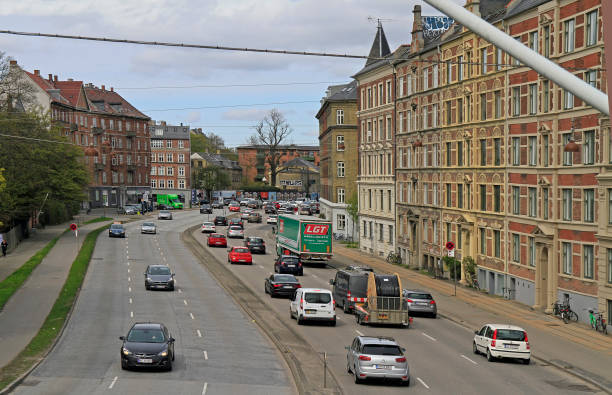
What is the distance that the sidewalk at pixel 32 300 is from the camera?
103 feet

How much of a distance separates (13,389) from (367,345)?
989cm

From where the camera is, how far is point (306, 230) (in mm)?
61625

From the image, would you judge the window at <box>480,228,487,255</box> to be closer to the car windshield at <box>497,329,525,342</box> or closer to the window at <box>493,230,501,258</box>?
the window at <box>493,230,501,258</box>

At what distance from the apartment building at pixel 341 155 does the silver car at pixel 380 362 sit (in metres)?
73.4

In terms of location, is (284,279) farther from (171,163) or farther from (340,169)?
(171,163)

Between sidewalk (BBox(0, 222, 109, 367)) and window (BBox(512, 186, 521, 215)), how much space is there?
2718 cm

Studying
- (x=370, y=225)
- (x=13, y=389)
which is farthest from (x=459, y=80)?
(x=13, y=389)

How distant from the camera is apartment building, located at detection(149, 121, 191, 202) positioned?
170 metres

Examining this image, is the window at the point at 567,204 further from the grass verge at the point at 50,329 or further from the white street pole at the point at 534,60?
the white street pole at the point at 534,60

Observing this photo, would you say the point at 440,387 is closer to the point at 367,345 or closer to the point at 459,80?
the point at 367,345

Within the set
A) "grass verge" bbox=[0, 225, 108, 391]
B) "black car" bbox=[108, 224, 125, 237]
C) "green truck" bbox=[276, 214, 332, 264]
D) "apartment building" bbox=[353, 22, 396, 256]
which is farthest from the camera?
"black car" bbox=[108, 224, 125, 237]

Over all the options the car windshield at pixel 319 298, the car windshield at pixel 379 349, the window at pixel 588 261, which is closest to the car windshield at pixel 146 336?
the car windshield at pixel 379 349

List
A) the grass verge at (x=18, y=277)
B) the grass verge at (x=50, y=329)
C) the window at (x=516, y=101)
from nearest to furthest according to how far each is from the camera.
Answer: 1. the grass verge at (x=50, y=329)
2. the grass verge at (x=18, y=277)
3. the window at (x=516, y=101)

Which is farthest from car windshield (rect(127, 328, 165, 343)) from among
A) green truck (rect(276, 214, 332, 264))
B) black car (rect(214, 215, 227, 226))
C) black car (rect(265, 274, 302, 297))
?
black car (rect(214, 215, 227, 226))
